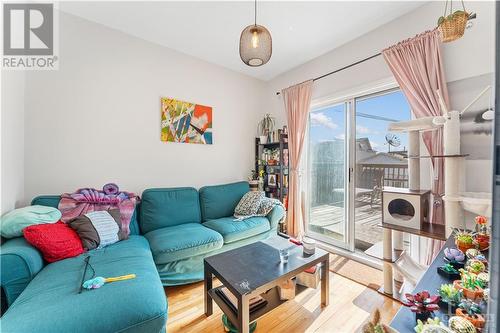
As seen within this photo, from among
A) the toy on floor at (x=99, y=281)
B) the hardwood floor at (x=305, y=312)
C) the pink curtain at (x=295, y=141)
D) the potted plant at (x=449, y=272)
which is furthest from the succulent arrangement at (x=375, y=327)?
the pink curtain at (x=295, y=141)

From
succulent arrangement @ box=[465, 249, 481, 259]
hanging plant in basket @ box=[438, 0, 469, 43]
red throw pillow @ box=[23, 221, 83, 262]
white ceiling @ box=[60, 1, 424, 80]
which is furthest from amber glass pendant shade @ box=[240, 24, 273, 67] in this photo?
red throw pillow @ box=[23, 221, 83, 262]

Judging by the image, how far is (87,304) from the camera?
1.05 metres

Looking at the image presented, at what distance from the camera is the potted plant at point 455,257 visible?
1.03 metres

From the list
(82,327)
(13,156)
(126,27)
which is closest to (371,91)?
(126,27)

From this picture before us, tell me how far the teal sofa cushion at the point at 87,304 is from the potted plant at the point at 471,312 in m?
1.27

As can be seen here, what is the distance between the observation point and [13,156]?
5.55ft

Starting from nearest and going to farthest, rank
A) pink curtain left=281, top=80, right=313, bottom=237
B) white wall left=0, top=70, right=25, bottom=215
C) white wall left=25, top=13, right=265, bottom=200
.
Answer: white wall left=0, top=70, right=25, bottom=215
white wall left=25, top=13, right=265, bottom=200
pink curtain left=281, top=80, right=313, bottom=237

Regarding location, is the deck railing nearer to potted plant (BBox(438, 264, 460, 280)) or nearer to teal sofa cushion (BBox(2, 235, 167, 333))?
potted plant (BBox(438, 264, 460, 280))

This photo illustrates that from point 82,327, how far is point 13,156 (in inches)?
62.4

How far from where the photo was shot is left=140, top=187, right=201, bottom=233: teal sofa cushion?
7.42ft

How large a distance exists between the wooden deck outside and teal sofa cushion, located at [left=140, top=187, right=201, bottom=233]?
69.5 inches

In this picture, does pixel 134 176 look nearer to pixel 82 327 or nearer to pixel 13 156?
pixel 13 156

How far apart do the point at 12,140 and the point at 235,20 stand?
223cm

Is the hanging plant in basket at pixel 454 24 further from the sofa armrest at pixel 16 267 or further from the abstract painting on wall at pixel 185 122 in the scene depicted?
the sofa armrest at pixel 16 267
